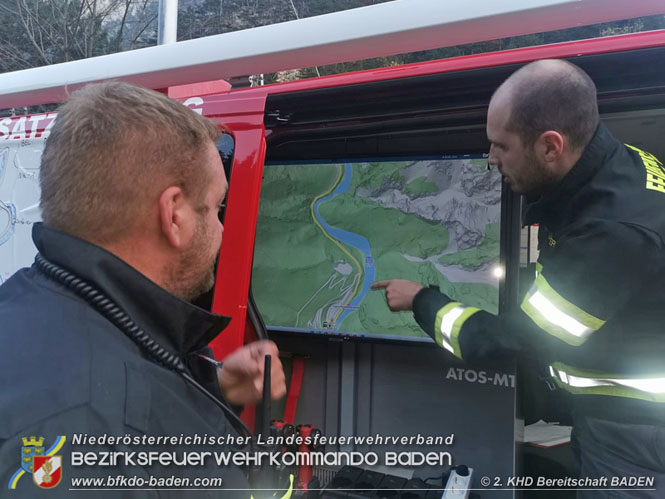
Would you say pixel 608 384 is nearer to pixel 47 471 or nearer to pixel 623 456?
pixel 623 456

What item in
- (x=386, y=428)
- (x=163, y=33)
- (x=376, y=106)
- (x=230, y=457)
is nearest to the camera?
(x=230, y=457)

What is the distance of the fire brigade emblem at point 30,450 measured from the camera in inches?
26.8

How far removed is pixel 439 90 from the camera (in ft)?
5.92

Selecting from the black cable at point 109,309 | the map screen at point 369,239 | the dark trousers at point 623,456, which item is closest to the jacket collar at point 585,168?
the dark trousers at point 623,456

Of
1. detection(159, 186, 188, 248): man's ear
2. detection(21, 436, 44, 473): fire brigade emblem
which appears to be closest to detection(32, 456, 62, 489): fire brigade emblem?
detection(21, 436, 44, 473): fire brigade emblem

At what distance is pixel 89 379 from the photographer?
742 millimetres

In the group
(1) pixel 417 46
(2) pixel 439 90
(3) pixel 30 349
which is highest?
(1) pixel 417 46

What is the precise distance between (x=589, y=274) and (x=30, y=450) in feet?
4.22

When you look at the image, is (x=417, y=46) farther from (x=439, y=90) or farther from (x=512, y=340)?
(x=512, y=340)

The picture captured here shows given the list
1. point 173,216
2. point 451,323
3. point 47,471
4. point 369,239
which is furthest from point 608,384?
point 369,239

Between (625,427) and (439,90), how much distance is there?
4.01 feet

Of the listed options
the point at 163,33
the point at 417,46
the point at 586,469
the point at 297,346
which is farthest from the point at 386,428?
the point at 163,33

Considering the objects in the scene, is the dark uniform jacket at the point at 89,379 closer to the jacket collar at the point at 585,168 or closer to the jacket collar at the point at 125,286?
the jacket collar at the point at 125,286

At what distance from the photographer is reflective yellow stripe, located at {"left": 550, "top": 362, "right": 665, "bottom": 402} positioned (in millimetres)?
1437
